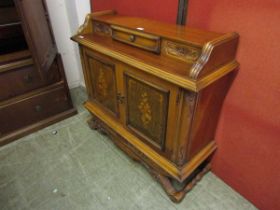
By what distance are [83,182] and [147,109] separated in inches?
28.7

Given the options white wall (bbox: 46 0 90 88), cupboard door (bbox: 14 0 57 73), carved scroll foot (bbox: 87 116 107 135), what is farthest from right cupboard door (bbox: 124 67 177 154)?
white wall (bbox: 46 0 90 88)

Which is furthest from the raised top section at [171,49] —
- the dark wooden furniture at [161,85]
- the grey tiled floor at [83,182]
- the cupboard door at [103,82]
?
the grey tiled floor at [83,182]

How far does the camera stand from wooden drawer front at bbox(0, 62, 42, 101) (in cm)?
163

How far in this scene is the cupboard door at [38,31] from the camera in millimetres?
1200

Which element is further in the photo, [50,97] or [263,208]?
[50,97]

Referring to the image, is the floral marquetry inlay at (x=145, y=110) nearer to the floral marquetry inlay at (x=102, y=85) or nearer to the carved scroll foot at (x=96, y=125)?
the floral marquetry inlay at (x=102, y=85)

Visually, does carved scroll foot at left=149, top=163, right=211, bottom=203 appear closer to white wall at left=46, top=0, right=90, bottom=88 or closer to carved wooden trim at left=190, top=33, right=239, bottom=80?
carved wooden trim at left=190, top=33, right=239, bottom=80

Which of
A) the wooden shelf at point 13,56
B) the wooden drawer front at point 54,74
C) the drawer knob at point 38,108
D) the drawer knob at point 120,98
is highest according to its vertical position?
the wooden shelf at point 13,56

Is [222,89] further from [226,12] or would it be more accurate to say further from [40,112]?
[40,112]

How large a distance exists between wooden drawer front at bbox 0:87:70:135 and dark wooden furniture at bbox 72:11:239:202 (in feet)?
1.75

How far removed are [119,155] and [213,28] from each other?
3.70ft

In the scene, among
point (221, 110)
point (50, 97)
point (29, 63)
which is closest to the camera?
point (221, 110)

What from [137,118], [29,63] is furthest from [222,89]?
[29,63]

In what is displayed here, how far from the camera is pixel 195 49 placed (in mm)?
927
